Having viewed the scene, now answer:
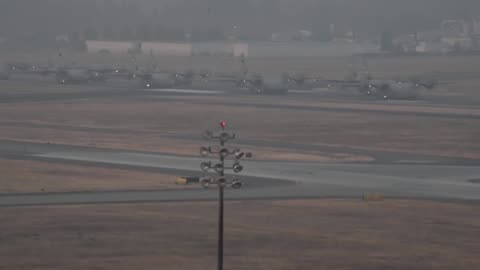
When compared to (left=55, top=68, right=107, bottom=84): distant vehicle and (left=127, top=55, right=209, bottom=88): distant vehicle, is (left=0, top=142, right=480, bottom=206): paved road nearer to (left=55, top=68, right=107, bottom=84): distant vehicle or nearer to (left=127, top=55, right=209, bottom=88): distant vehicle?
(left=127, top=55, right=209, bottom=88): distant vehicle

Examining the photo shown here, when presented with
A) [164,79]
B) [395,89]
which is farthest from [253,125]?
[164,79]

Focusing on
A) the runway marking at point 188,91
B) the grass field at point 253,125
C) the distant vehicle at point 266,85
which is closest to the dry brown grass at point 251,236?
the grass field at point 253,125

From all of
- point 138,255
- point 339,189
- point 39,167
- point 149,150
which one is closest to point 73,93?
point 149,150

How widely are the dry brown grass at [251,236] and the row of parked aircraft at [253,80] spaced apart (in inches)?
2944

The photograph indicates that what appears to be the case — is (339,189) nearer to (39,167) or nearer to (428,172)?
(428,172)

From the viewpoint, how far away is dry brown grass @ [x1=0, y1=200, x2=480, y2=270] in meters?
47.3

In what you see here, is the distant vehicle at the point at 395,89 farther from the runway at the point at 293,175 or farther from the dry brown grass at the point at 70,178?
the dry brown grass at the point at 70,178

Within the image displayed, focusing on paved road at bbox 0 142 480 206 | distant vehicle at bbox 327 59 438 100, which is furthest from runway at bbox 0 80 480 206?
distant vehicle at bbox 327 59 438 100

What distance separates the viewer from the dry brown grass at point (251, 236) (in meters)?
47.3

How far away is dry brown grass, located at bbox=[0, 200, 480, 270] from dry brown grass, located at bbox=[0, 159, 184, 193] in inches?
267

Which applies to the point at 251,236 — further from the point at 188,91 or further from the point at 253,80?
the point at 188,91

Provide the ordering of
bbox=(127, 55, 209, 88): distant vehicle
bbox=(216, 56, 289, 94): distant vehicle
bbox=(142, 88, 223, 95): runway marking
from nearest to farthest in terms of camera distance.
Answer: bbox=(216, 56, 289, 94): distant vehicle
bbox=(142, 88, 223, 95): runway marking
bbox=(127, 55, 209, 88): distant vehicle

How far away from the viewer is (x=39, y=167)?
7525 cm

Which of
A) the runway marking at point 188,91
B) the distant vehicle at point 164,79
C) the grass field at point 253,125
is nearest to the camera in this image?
the grass field at point 253,125
